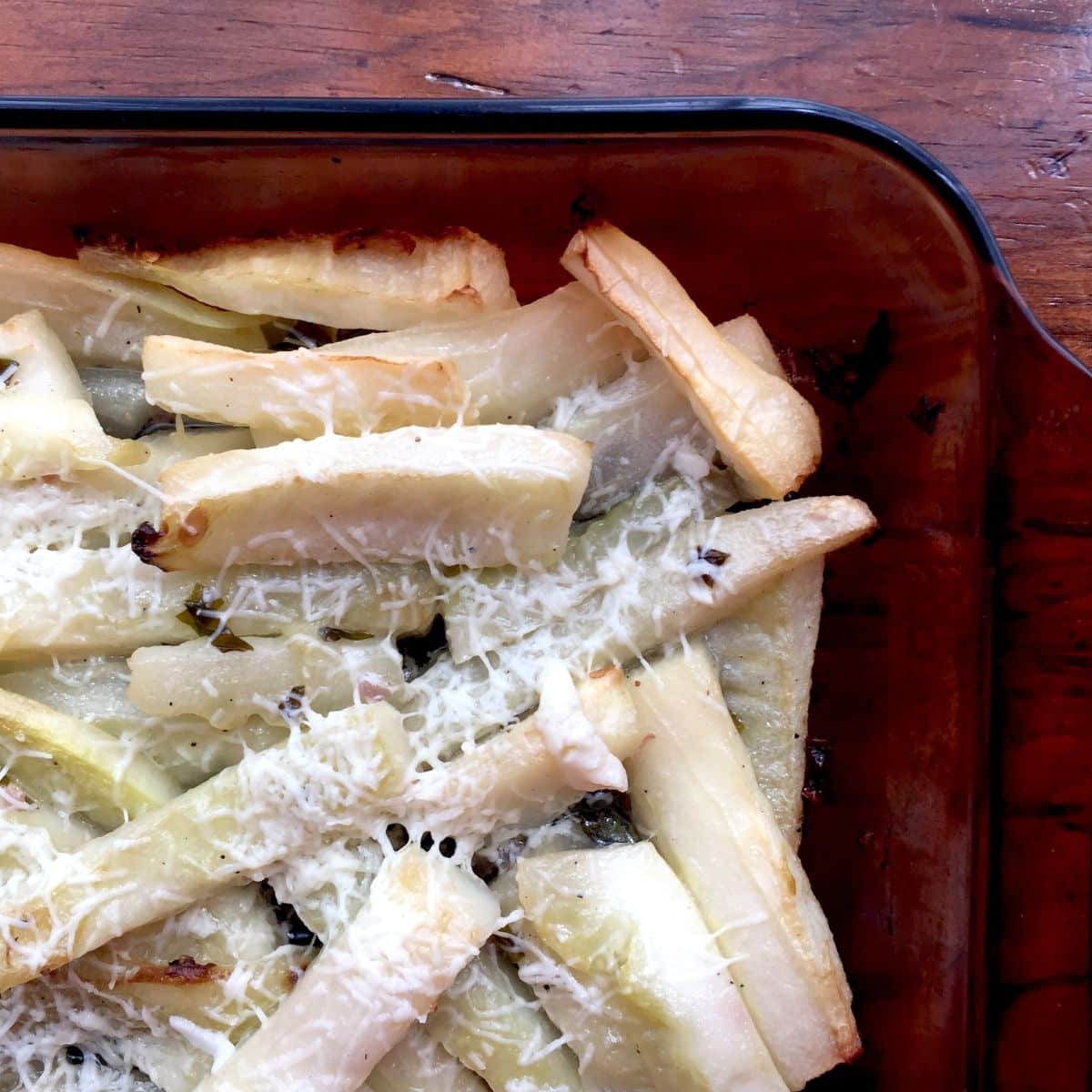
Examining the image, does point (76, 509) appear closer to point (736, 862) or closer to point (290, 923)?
point (290, 923)

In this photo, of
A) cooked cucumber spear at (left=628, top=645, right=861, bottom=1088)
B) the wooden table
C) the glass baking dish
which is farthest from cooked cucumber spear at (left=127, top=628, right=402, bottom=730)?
the wooden table

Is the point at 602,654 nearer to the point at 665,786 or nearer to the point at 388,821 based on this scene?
the point at 665,786

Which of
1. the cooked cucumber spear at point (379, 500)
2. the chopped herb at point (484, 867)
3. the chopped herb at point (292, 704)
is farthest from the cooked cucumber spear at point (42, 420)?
the chopped herb at point (484, 867)

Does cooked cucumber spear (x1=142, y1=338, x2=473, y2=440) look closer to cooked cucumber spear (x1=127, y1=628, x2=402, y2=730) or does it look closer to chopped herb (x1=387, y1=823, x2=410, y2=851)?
cooked cucumber spear (x1=127, y1=628, x2=402, y2=730)

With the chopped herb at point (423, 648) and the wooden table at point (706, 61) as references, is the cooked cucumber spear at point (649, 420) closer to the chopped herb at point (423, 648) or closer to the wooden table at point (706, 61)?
the chopped herb at point (423, 648)

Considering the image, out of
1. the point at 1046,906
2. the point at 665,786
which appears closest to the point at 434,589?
the point at 665,786
